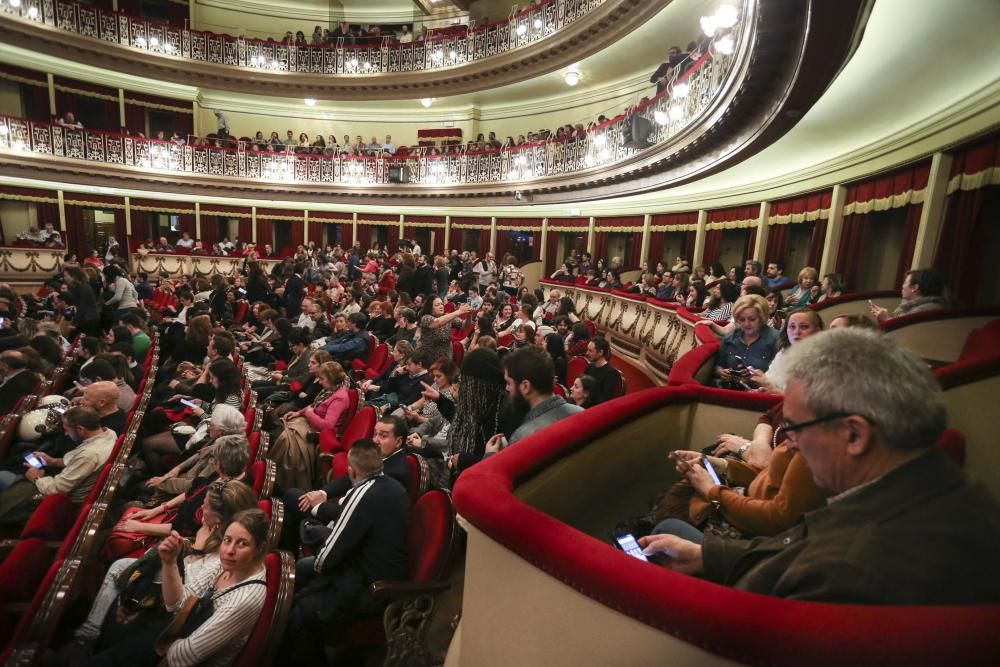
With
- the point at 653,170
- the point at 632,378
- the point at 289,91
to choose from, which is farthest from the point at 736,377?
the point at 289,91

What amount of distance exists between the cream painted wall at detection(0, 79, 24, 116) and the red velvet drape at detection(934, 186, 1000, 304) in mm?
21891

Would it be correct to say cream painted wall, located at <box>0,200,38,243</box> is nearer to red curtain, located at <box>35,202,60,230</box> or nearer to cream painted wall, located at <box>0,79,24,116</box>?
red curtain, located at <box>35,202,60,230</box>

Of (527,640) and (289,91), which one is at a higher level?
(289,91)

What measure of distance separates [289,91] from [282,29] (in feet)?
12.2

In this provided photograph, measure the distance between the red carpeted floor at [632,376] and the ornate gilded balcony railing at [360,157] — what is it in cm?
365

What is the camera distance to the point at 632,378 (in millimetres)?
7738

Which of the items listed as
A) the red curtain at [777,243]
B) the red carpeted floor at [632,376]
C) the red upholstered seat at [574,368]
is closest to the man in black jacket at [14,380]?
the red upholstered seat at [574,368]

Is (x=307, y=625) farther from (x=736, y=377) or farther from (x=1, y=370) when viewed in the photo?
(x=1, y=370)

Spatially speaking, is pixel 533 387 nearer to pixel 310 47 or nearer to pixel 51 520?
pixel 51 520

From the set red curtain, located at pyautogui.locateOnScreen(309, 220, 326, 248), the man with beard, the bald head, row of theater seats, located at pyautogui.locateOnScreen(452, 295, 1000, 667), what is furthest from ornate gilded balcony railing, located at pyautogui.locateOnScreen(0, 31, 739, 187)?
the bald head

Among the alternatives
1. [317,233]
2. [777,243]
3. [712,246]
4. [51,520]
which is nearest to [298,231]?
[317,233]

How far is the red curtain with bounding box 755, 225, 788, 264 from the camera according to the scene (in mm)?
9086

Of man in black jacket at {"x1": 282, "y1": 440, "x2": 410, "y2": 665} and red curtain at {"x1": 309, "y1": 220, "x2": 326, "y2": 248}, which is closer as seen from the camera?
man in black jacket at {"x1": 282, "y1": 440, "x2": 410, "y2": 665}

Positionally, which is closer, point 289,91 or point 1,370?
point 1,370
